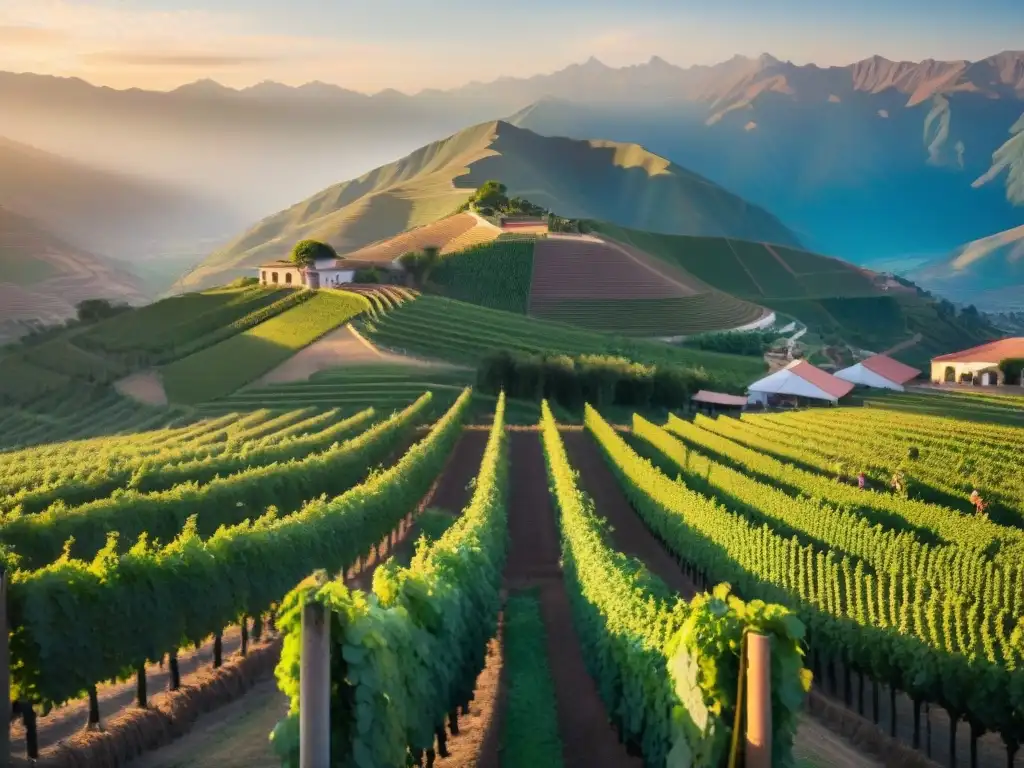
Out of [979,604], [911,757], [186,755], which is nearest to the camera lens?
[186,755]

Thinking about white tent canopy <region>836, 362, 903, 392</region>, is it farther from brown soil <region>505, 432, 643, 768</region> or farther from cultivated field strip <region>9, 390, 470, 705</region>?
cultivated field strip <region>9, 390, 470, 705</region>

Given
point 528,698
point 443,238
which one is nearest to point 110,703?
point 528,698

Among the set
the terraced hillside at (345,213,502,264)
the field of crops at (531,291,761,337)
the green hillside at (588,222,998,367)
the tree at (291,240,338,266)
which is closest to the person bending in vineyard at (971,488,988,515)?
the field of crops at (531,291,761,337)

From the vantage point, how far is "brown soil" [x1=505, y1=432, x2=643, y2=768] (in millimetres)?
12758

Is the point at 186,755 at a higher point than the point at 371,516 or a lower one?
lower

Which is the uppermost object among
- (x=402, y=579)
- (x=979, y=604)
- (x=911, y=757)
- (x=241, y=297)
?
(x=241, y=297)

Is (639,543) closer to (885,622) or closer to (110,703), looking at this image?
(885,622)

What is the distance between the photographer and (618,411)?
5625 cm

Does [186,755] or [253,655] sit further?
[253,655]

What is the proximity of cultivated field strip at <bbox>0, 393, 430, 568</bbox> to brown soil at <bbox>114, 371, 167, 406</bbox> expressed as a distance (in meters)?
29.8

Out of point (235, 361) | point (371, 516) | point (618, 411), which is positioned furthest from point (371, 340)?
point (371, 516)

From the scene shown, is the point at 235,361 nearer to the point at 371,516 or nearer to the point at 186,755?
the point at 371,516

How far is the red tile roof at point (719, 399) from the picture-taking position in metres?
57.2

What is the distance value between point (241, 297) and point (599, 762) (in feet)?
250
